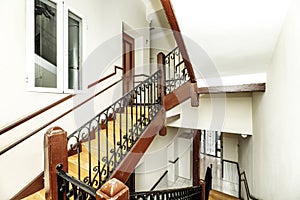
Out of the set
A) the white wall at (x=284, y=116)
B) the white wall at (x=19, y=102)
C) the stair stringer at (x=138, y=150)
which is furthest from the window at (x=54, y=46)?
the white wall at (x=284, y=116)

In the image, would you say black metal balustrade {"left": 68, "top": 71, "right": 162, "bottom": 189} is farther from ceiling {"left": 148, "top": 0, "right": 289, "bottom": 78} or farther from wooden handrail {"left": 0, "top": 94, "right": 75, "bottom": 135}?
ceiling {"left": 148, "top": 0, "right": 289, "bottom": 78}

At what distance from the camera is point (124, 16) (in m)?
4.46

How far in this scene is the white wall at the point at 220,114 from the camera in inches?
144

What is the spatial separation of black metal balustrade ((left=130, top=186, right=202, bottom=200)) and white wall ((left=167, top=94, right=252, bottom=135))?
135cm

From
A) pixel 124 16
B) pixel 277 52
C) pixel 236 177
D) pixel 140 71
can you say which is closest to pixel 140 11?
pixel 124 16

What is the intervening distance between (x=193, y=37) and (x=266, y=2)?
2.72ft

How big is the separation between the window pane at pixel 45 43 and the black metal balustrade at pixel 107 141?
864mm

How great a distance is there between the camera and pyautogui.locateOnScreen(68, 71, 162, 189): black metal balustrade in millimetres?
2111

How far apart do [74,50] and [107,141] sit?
1.74m

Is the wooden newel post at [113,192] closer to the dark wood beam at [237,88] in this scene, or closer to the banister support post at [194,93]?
the dark wood beam at [237,88]

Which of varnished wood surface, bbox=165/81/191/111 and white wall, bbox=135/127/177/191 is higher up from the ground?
varnished wood surface, bbox=165/81/191/111

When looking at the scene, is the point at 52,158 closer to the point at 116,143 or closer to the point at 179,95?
the point at 116,143

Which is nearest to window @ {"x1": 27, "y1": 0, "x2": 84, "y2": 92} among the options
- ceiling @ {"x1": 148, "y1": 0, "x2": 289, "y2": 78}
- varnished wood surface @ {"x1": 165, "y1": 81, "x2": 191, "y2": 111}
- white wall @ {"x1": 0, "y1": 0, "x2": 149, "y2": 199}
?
white wall @ {"x1": 0, "y1": 0, "x2": 149, "y2": 199}

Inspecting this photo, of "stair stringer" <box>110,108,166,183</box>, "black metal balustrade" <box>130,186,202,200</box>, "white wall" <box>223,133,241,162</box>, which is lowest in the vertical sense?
"white wall" <box>223,133,241,162</box>
